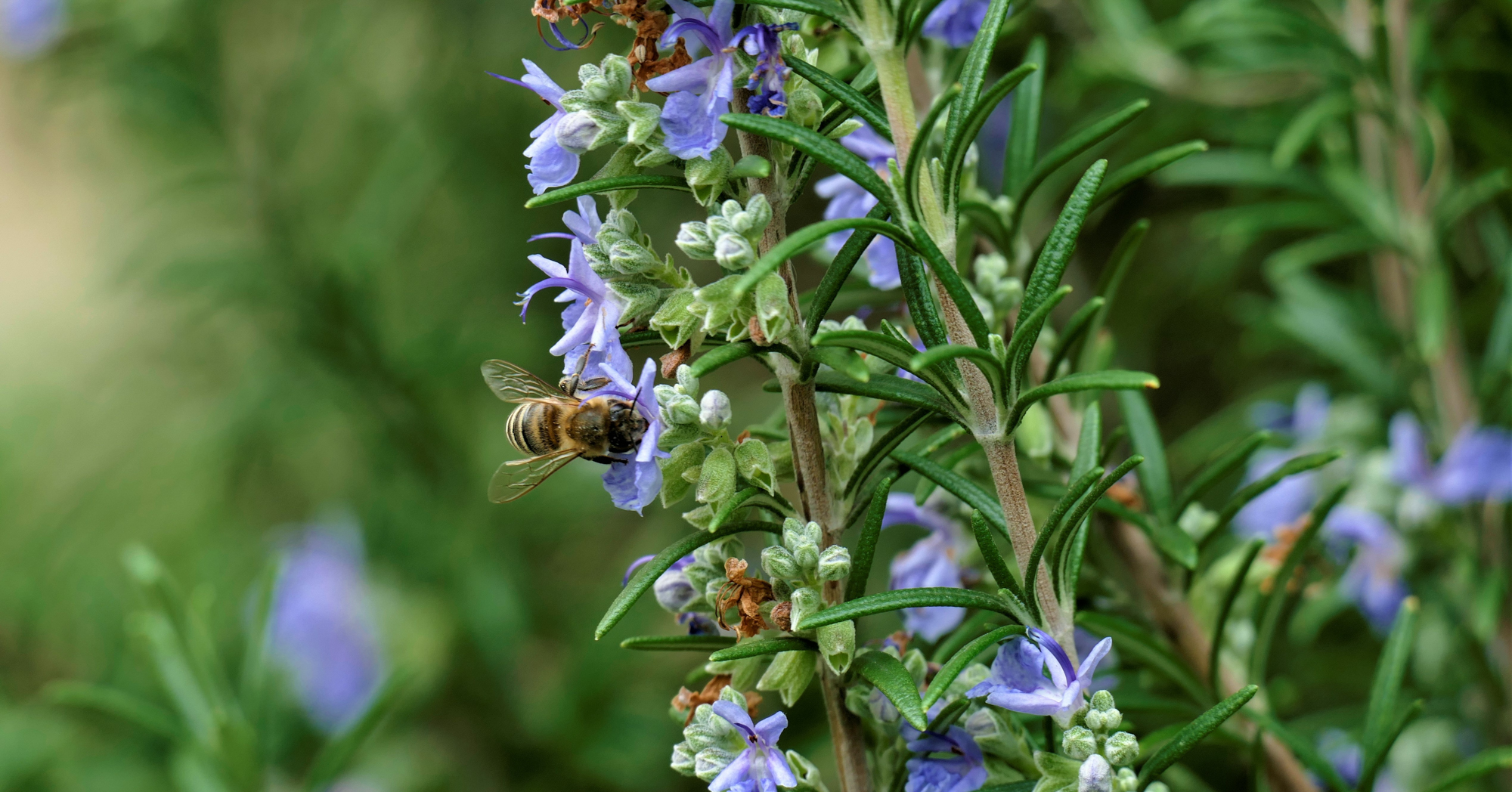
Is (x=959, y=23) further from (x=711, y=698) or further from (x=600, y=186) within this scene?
(x=711, y=698)

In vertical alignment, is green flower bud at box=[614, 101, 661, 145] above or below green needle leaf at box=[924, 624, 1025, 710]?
above

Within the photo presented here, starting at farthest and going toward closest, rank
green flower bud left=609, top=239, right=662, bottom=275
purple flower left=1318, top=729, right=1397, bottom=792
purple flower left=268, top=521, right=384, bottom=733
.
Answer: purple flower left=268, top=521, right=384, bottom=733 < purple flower left=1318, top=729, right=1397, bottom=792 < green flower bud left=609, top=239, right=662, bottom=275

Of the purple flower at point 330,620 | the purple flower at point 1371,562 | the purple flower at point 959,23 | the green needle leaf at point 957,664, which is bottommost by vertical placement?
the purple flower at point 330,620

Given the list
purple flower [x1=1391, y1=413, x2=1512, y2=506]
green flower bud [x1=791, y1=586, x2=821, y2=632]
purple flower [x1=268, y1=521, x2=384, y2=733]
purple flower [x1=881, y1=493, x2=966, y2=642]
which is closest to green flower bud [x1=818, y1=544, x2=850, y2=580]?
green flower bud [x1=791, y1=586, x2=821, y2=632]

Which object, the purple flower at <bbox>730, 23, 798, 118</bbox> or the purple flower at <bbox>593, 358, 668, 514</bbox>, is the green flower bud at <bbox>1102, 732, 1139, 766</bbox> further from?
the purple flower at <bbox>730, 23, 798, 118</bbox>

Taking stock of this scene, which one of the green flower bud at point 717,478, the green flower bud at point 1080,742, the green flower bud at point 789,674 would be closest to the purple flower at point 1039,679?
the green flower bud at point 1080,742

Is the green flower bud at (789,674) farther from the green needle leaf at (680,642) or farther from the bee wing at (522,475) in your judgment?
the bee wing at (522,475)

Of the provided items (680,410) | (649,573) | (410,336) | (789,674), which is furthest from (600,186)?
(410,336)
